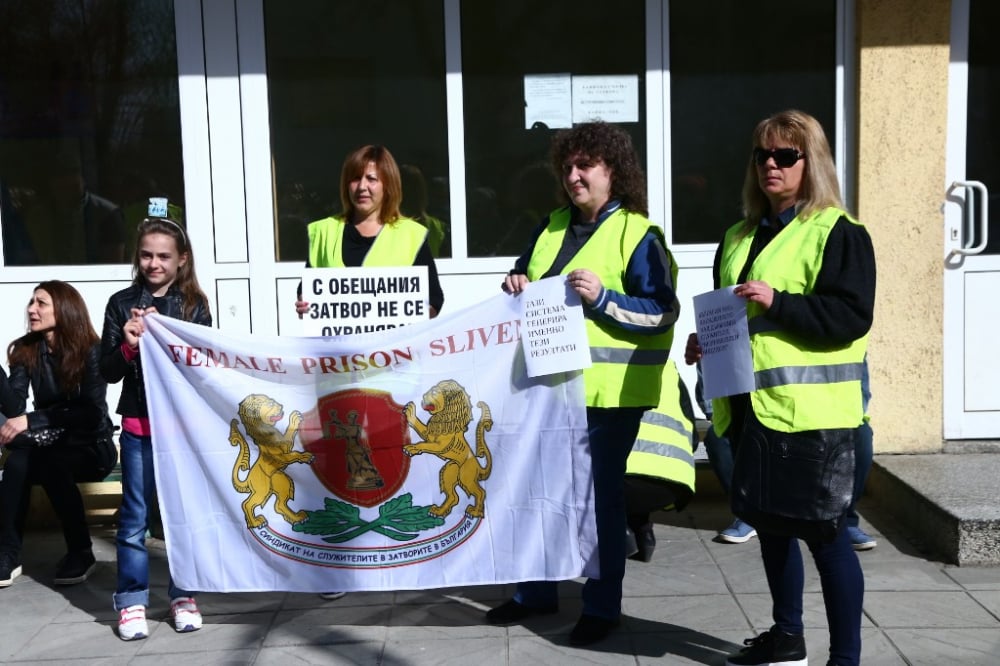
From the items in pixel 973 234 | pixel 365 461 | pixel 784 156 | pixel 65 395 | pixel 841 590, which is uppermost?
pixel 784 156

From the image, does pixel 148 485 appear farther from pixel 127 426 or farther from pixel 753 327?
pixel 753 327

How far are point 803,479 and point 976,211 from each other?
353 centimetres

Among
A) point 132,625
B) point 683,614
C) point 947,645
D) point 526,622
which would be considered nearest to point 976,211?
point 947,645

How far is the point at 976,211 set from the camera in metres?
6.30

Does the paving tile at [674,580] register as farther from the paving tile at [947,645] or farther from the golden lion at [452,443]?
the golden lion at [452,443]

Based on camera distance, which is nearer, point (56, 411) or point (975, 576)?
point (975, 576)

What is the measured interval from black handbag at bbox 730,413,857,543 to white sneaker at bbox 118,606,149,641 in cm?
245

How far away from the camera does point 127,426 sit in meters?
4.41

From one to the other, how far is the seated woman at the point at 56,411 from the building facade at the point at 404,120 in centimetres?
128

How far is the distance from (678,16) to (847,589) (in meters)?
4.03

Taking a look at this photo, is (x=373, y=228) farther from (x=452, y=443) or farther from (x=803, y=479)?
(x=803, y=479)

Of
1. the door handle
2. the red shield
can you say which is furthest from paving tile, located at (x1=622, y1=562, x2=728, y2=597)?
the door handle

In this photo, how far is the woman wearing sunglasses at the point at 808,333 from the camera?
3.45m

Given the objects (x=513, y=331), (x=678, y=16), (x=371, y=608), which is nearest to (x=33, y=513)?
(x=371, y=608)
